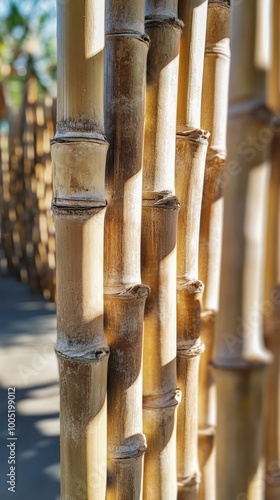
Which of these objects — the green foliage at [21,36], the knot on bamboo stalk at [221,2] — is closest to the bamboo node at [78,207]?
the knot on bamboo stalk at [221,2]

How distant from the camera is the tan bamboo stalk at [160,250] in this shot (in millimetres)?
610

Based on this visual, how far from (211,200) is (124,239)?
0.20 metres

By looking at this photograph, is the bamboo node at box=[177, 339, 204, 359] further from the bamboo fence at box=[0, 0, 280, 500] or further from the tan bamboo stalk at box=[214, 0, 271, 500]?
the tan bamboo stalk at box=[214, 0, 271, 500]

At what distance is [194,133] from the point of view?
2.12 feet

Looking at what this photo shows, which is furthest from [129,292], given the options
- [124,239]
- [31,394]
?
[31,394]

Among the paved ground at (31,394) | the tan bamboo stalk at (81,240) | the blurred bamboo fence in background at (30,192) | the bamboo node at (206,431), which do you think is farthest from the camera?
the blurred bamboo fence in background at (30,192)

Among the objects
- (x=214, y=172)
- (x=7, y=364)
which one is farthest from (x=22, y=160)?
(x=214, y=172)

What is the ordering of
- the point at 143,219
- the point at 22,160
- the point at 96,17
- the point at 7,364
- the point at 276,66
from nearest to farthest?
the point at 276,66 → the point at 96,17 → the point at 143,219 → the point at 7,364 → the point at 22,160

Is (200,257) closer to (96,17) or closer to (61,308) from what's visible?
(61,308)

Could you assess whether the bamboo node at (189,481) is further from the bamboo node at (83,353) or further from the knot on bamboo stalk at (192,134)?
the knot on bamboo stalk at (192,134)

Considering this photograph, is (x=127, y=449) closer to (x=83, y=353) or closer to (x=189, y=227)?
(x=83, y=353)

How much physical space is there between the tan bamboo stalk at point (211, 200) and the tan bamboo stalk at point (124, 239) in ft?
0.54

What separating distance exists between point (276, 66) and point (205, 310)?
1.41 feet

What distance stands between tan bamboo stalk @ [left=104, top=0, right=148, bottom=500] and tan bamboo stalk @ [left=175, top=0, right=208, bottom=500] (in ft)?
0.27
